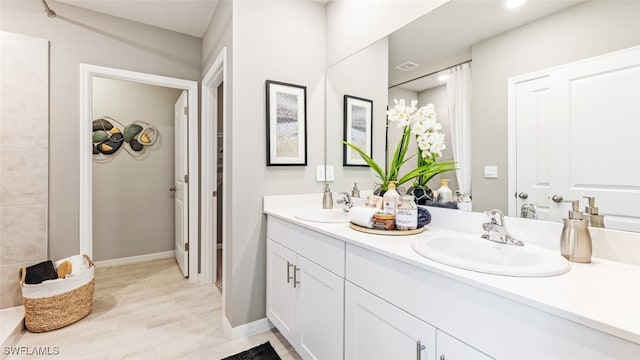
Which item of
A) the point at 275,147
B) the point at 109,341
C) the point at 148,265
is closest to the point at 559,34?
the point at 275,147

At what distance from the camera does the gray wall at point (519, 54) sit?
869 millimetres

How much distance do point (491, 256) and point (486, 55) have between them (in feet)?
2.84

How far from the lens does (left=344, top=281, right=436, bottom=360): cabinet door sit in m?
0.87

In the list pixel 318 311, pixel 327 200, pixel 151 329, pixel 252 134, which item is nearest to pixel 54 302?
pixel 151 329

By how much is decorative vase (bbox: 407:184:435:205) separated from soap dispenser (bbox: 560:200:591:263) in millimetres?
583

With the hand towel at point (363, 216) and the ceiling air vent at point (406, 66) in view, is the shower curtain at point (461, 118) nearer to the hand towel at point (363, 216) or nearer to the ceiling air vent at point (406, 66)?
the ceiling air vent at point (406, 66)

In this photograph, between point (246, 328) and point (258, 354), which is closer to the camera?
point (258, 354)

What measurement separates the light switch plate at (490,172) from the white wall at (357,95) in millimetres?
628

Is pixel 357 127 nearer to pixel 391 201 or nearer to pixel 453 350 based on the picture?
pixel 391 201

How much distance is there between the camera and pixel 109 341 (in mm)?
1794

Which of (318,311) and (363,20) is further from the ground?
(363,20)

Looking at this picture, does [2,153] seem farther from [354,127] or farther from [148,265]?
[354,127]

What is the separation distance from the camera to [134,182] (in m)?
3.31

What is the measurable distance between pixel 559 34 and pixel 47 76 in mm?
3257
